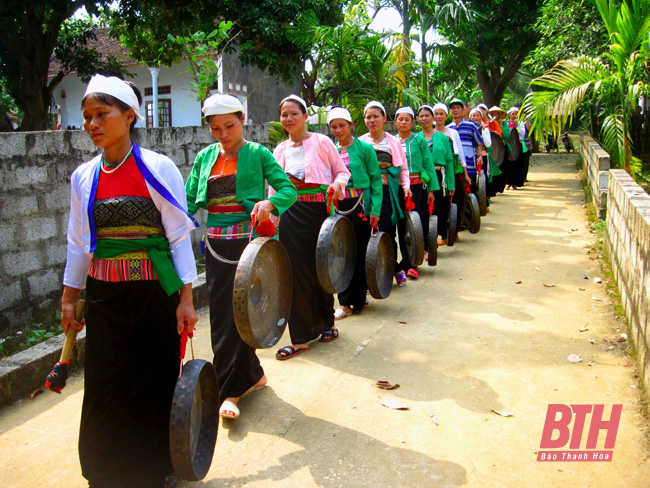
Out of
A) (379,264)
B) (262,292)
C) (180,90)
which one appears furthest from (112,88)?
(180,90)

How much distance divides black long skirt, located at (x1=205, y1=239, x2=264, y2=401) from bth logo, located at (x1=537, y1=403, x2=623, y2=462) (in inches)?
70.7

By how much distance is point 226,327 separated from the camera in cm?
384

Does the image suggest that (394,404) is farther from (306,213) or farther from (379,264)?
(379,264)

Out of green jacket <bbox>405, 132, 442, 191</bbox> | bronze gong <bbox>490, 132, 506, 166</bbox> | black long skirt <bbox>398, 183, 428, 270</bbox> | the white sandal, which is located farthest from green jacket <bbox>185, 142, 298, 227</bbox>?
bronze gong <bbox>490, 132, 506, 166</bbox>

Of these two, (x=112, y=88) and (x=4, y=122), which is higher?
(x=4, y=122)

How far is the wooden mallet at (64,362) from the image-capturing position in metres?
2.86

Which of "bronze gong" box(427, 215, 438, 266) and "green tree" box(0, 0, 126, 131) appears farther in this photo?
"green tree" box(0, 0, 126, 131)

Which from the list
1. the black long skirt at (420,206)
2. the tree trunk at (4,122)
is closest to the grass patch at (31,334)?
the black long skirt at (420,206)

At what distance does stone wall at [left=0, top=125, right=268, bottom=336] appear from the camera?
495cm

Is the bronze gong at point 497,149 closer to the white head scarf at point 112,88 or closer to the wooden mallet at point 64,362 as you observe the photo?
the white head scarf at point 112,88

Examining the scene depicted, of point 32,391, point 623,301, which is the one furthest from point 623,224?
point 32,391

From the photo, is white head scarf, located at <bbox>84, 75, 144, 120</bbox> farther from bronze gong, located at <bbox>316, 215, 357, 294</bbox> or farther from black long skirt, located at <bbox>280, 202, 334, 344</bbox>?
black long skirt, located at <bbox>280, 202, 334, 344</bbox>

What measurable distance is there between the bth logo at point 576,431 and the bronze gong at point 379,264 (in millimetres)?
1908

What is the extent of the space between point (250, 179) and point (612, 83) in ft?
21.0
